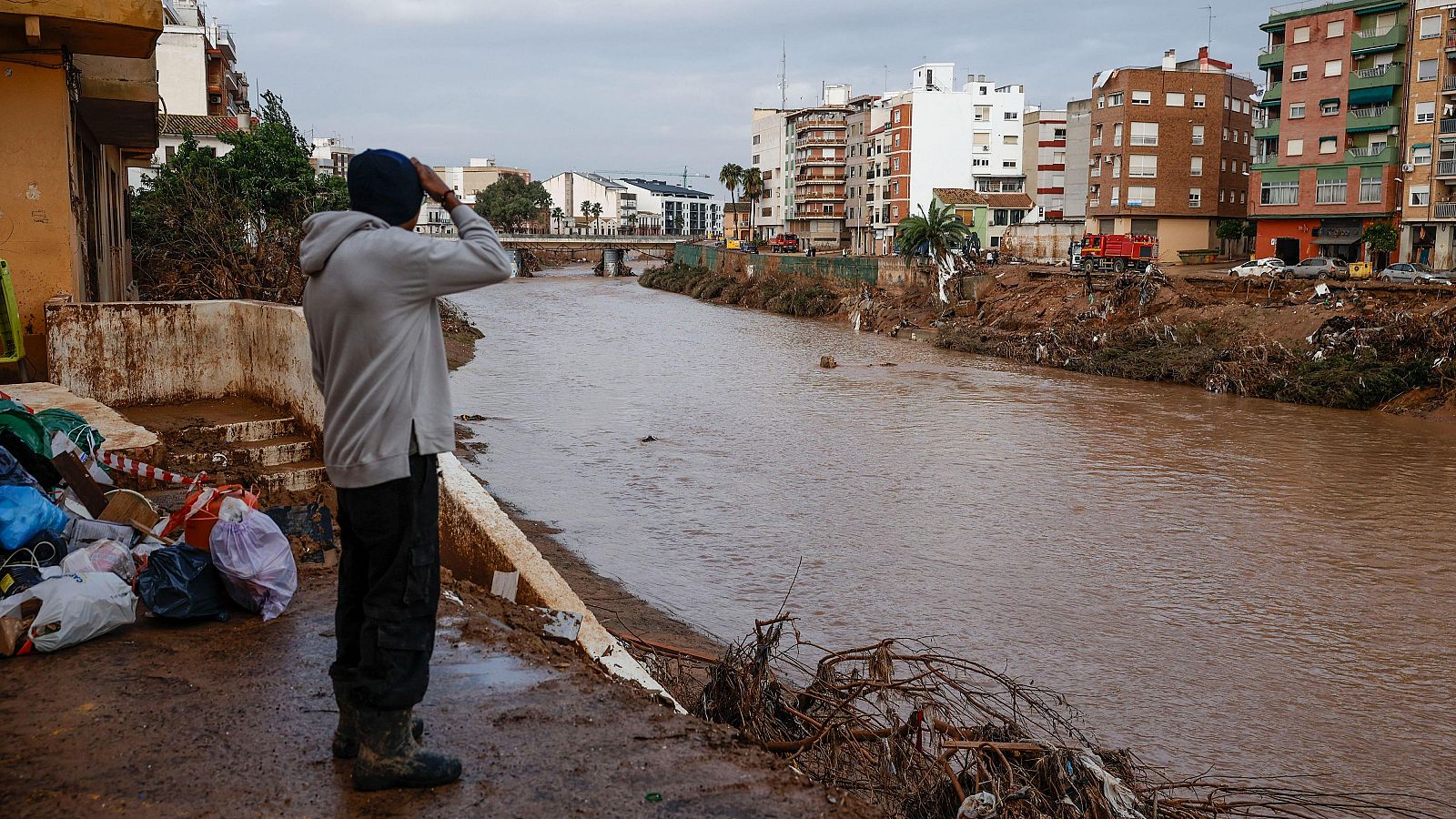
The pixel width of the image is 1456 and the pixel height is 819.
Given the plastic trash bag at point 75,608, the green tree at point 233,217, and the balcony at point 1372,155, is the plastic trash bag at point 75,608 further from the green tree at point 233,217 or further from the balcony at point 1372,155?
the balcony at point 1372,155

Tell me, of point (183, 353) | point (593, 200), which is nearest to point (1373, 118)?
point (183, 353)

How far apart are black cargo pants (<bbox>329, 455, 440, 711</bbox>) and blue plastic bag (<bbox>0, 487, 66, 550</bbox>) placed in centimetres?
246

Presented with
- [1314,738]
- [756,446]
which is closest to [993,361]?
[756,446]

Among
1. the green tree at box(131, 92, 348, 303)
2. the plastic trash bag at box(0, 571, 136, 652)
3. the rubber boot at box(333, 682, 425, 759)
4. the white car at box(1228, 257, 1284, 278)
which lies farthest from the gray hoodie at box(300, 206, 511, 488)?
the white car at box(1228, 257, 1284, 278)

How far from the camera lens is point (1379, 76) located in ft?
152

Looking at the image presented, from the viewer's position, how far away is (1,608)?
13.9 ft

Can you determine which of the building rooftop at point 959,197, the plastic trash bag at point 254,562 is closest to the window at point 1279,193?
the building rooftop at point 959,197

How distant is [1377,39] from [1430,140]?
558cm

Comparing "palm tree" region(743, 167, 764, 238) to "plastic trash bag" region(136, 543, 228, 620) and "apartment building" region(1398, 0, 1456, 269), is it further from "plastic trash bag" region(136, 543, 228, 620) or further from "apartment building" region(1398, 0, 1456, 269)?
"plastic trash bag" region(136, 543, 228, 620)

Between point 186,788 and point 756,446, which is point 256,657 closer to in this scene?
point 186,788

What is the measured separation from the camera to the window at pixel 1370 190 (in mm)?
46031

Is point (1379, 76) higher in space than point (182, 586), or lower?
higher

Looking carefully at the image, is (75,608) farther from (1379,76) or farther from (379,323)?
(1379,76)

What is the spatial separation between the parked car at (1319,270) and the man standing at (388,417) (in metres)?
38.9
